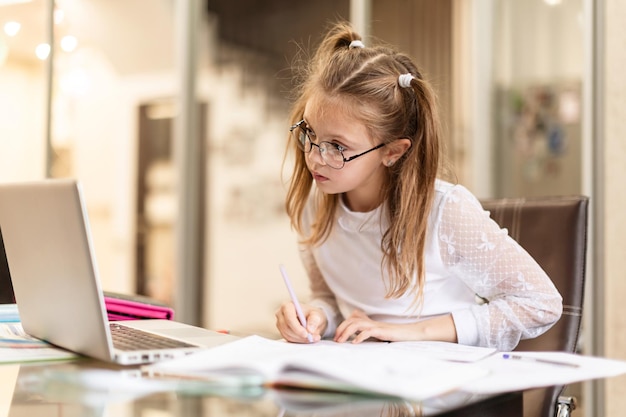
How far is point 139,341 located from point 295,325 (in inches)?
10.1

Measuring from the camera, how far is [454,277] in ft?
4.78

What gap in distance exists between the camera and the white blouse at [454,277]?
1275 mm

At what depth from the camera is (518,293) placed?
1300 mm

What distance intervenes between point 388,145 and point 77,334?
67cm

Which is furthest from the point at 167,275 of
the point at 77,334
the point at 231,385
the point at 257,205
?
the point at 231,385

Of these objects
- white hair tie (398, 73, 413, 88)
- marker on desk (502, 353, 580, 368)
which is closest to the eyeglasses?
white hair tie (398, 73, 413, 88)

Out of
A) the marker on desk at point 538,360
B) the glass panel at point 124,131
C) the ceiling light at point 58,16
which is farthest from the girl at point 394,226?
the ceiling light at point 58,16

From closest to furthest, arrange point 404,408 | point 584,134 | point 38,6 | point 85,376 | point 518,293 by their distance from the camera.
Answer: point 404,408 → point 85,376 → point 518,293 → point 584,134 → point 38,6

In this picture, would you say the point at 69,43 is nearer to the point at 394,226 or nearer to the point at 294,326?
the point at 394,226

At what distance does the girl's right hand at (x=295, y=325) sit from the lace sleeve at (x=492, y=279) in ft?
0.79

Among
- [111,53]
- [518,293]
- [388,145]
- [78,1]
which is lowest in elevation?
[518,293]

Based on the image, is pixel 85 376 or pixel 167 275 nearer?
pixel 85 376

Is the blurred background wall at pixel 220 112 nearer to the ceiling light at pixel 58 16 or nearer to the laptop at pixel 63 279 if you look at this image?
the ceiling light at pixel 58 16

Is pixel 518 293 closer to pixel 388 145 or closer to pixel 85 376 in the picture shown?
pixel 388 145
